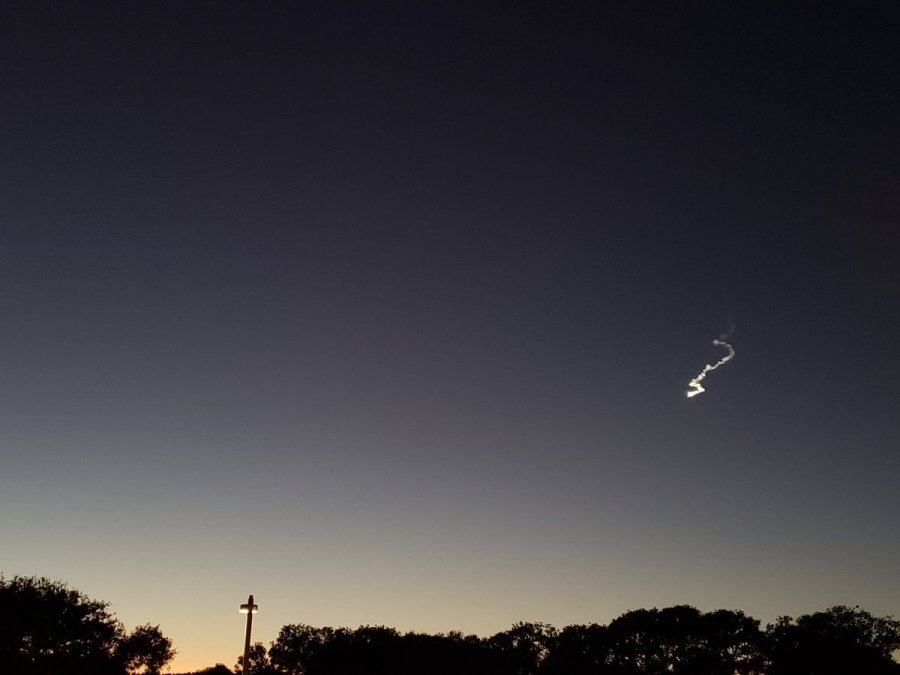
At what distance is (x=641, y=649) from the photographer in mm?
85438

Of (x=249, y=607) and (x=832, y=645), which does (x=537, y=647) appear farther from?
(x=249, y=607)

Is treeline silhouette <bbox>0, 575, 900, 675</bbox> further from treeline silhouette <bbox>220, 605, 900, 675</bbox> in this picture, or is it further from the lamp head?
the lamp head

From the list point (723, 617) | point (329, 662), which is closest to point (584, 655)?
point (723, 617)

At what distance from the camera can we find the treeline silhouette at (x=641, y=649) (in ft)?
258

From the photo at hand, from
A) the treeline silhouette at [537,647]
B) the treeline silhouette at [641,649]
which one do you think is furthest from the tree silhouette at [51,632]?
the treeline silhouette at [641,649]

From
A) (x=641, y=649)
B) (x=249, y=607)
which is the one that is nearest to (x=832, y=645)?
(x=641, y=649)

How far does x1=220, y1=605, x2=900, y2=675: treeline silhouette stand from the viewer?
78.6 metres

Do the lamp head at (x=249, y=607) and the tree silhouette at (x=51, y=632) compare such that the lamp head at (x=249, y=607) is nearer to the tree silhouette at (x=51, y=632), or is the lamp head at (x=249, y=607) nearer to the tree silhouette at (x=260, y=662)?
the tree silhouette at (x=51, y=632)

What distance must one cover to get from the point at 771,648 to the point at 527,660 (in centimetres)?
3035

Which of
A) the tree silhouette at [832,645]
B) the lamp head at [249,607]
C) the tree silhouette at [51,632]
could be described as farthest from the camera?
the tree silhouette at [832,645]

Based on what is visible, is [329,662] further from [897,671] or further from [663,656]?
[897,671]

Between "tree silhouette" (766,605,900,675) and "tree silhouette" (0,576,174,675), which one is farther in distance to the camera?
"tree silhouette" (766,605,900,675)

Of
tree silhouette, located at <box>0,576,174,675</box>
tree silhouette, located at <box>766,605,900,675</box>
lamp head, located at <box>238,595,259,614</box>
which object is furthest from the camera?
tree silhouette, located at <box>766,605,900,675</box>

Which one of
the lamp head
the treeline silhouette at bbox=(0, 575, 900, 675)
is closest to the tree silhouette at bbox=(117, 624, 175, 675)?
the treeline silhouette at bbox=(0, 575, 900, 675)
